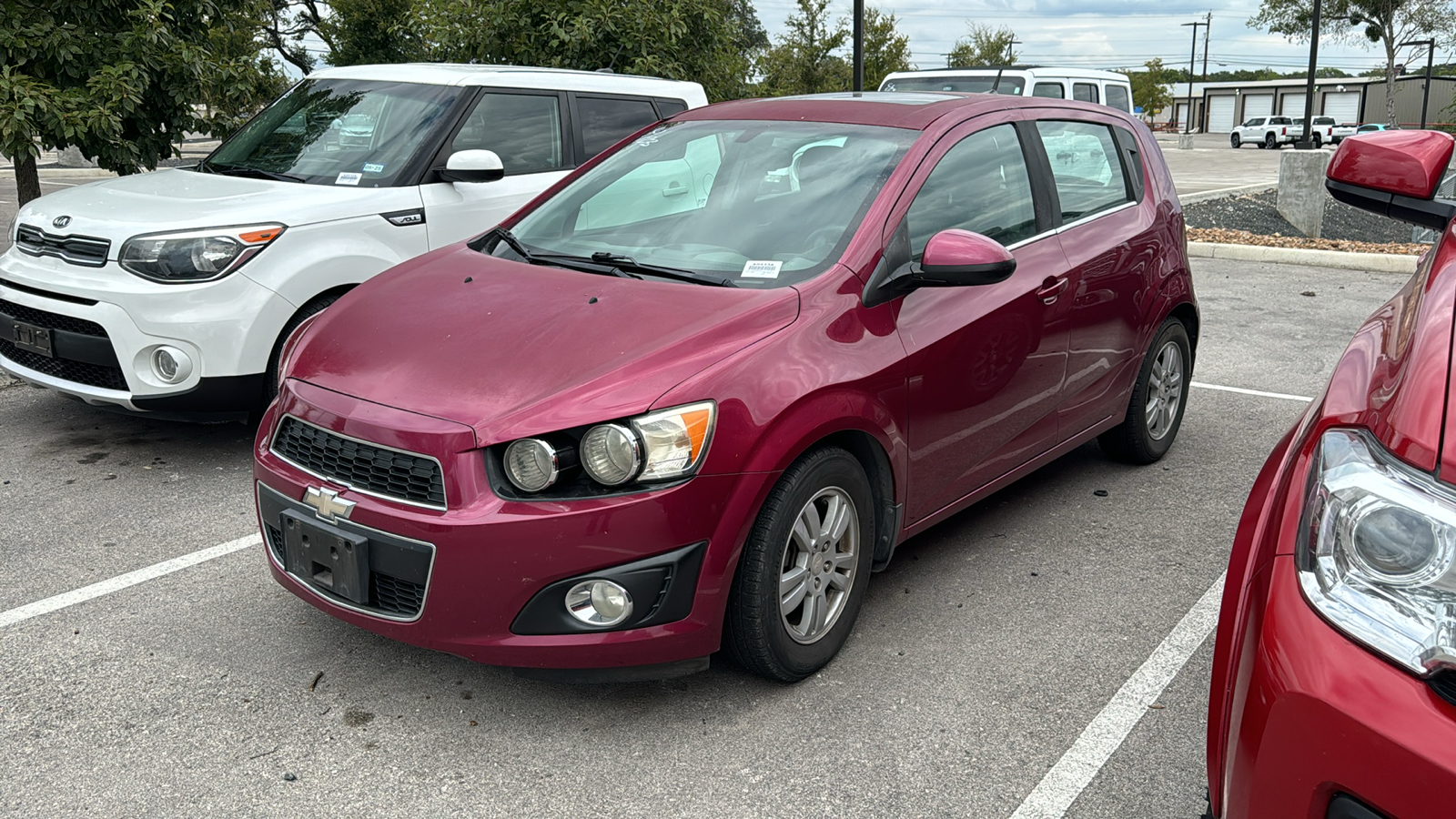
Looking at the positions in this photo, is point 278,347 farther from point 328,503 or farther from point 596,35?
point 596,35

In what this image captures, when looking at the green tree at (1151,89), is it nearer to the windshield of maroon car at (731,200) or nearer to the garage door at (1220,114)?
the garage door at (1220,114)

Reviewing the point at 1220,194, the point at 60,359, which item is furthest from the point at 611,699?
the point at 1220,194

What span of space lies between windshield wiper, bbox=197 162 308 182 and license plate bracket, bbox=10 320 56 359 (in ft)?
4.12

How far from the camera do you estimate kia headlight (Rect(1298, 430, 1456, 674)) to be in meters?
1.50

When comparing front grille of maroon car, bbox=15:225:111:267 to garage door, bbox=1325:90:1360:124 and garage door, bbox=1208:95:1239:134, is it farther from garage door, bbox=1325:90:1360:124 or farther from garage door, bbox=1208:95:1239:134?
garage door, bbox=1208:95:1239:134

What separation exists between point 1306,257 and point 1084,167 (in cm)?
855

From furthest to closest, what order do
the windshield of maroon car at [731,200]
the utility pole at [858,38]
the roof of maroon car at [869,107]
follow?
1. the utility pole at [858,38]
2. the roof of maroon car at [869,107]
3. the windshield of maroon car at [731,200]

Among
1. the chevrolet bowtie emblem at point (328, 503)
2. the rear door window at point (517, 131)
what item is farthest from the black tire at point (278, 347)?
the chevrolet bowtie emblem at point (328, 503)

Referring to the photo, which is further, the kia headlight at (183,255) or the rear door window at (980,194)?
the kia headlight at (183,255)

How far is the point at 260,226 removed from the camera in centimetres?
493

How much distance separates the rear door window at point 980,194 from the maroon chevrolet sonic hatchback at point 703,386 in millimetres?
12

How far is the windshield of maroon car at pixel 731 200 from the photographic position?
349cm

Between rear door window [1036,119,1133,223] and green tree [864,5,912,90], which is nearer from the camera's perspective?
rear door window [1036,119,1133,223]

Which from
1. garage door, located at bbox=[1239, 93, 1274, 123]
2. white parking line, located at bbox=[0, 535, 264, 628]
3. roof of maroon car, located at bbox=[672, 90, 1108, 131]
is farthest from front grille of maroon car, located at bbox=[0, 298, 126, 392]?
garage door, located at bbox=[1239, 93, 1274, 123]
